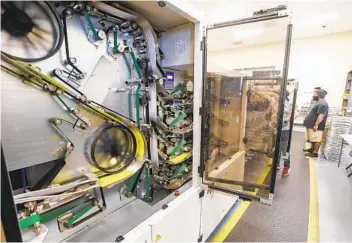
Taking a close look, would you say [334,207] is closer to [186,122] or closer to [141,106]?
[186,122]

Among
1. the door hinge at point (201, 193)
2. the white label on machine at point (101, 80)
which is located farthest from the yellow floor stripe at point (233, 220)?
the white label on machine at point (101, 80)

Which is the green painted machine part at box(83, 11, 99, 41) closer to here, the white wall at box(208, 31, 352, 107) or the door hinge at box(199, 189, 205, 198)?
the door hinge at box(199, 189, 205, 198)

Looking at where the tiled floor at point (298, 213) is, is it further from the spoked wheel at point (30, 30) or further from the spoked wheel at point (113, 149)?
the spoked wheel at point (30, 30)

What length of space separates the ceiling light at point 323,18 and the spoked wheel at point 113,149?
5860 millimetres

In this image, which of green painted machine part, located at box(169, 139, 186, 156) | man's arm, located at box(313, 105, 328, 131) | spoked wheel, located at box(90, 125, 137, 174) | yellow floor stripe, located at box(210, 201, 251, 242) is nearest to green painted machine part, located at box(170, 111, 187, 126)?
green painted machine part, located at box(169, 139, 186, 156)

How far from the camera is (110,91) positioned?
1414mm

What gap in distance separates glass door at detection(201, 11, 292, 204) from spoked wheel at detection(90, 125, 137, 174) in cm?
65

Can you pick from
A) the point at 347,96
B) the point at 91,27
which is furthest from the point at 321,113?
the point at 91,27

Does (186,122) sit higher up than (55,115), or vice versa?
(55,115)

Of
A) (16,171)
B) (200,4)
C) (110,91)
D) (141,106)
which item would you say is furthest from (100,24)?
(200,4)

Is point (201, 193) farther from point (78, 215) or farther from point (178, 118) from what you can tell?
point (78, 215)

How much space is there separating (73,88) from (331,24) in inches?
284

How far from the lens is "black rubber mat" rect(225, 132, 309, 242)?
2059 mm

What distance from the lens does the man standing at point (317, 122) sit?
14.5 ft
